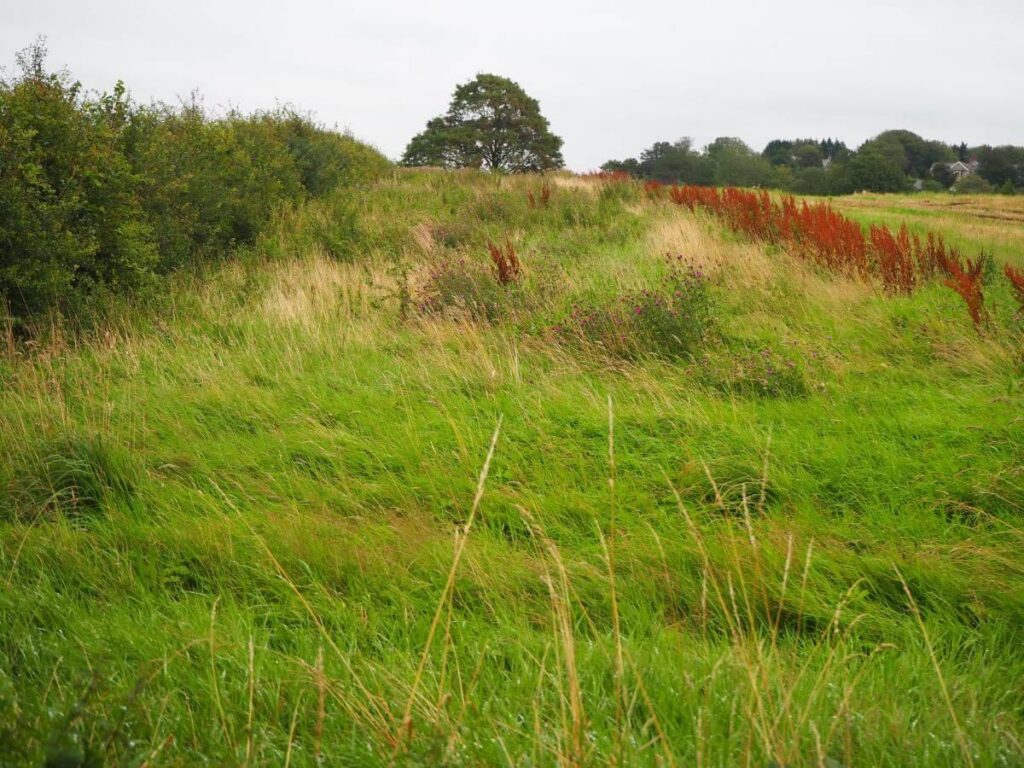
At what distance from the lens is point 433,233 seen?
472 inches

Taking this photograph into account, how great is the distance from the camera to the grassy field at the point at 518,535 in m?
1.86

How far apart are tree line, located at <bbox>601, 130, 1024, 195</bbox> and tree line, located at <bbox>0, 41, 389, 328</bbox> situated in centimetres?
4692

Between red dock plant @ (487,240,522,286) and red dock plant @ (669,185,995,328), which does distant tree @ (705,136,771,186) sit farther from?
red dock plant @ (487,240,522,286)

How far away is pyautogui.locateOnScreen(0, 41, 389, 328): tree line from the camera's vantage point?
6223 millimetres

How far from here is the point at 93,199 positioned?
23.6 feet

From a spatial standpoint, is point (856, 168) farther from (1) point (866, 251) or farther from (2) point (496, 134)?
(1) point (866, 251)

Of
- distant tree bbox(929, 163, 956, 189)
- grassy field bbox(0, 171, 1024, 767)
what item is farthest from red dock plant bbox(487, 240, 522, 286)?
distant tree bbox(929, 163, 956, 189)

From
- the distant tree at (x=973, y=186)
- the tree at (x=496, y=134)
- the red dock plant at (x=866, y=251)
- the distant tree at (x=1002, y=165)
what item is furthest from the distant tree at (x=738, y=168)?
the red dock plant at (x=866, y=251)

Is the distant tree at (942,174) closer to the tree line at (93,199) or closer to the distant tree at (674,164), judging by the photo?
the distant tree at (674,164)

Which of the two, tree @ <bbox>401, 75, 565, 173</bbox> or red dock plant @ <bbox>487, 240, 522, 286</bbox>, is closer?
red dock plant @ <bbox>487, 240, 522, 286</bbox>

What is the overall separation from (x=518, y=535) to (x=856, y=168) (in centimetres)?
6530

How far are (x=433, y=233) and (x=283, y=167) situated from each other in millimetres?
3861

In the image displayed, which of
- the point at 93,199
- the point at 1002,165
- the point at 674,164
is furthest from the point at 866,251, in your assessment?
the point at 1002,165

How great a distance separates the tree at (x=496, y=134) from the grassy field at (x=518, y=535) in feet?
94.1
